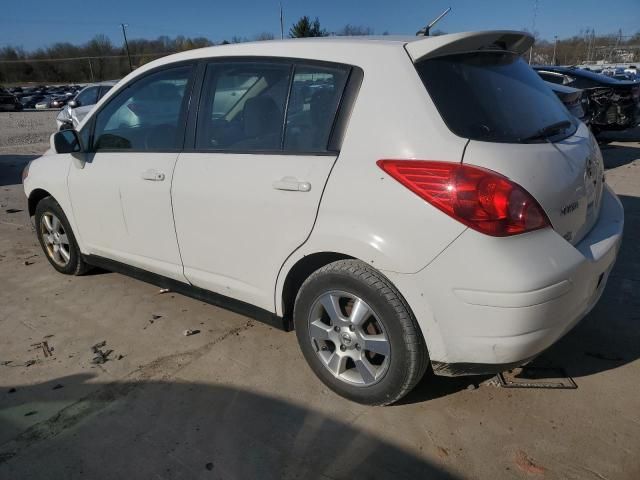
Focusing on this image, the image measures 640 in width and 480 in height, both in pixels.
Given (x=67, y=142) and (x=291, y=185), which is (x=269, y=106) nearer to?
(x=291, y=185)

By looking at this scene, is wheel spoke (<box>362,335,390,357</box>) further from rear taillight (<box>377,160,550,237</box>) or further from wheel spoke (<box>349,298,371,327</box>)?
rear taillight (<box>377,160,550,237</box>)

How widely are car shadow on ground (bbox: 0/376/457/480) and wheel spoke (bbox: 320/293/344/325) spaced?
0.49 meters

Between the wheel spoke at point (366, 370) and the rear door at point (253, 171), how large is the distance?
601 millimetres

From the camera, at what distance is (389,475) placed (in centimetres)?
215

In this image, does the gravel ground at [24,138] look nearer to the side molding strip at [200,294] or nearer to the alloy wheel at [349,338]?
the side molding strip at [200,294]

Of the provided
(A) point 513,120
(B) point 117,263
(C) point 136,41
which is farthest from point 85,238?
(C) point 136,41

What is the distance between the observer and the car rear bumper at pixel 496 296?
2.00 metres

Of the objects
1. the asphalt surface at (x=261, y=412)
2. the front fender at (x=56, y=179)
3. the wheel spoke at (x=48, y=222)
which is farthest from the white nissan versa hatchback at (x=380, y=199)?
the wheel spoke at (x=48, y=222)

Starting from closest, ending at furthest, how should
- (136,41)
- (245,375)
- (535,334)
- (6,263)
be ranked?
(535,334), (245,375), (6,263), (136,41)

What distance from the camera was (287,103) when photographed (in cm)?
267

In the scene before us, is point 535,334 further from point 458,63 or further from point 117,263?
point 117,263

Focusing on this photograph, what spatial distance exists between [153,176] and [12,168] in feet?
30.2

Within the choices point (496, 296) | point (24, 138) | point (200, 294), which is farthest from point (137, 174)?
point (24, 138)

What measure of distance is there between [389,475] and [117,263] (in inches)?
103
